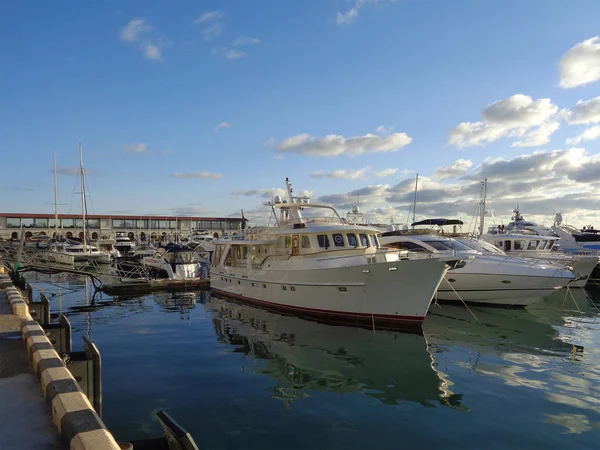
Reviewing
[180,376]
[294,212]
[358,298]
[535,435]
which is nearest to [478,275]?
[358,298]

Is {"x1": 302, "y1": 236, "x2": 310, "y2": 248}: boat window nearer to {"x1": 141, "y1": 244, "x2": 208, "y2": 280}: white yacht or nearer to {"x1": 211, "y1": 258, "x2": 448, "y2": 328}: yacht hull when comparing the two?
{"x1": 211, "y1": 258, "x2": 448, "y2": 328}: yacht hull

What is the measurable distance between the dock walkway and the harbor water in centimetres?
210

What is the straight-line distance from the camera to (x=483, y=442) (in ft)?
23.8

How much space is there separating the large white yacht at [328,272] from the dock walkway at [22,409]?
11.0 m

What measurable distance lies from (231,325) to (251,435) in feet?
30.9

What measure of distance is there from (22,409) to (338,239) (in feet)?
48.0

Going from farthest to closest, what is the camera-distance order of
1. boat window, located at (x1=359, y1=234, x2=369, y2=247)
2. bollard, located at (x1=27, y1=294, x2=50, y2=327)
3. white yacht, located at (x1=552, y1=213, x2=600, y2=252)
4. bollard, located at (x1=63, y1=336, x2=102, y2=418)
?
white yacht, located at (x1=552, y1=213, x2=600, y2=252), boat window, located at (x1=359, y1=234, x2=369, y2=247), bollard, located at (x1=27, y1=294, x2=50, y2=327), bollard, located at (x1=63, y1=336, x2=102, y2=418)

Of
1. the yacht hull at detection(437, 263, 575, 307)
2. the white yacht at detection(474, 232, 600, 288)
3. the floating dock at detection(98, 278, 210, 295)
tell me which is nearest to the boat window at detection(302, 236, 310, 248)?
the yacht hull at detection(437, 263, 575, 307)

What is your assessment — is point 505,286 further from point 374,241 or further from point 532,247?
point 532,247

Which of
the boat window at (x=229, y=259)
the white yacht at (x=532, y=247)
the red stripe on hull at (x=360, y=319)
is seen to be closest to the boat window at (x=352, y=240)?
the red stripe on hull at (x=360, y=319)

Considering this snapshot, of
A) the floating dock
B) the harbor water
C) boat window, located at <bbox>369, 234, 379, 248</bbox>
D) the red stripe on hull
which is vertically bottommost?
the harbor water

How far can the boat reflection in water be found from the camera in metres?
9.66

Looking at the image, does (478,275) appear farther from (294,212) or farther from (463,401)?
(463,401)

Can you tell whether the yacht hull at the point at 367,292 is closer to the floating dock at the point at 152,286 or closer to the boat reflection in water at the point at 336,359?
the boat reflection in water at the point at 336,359
